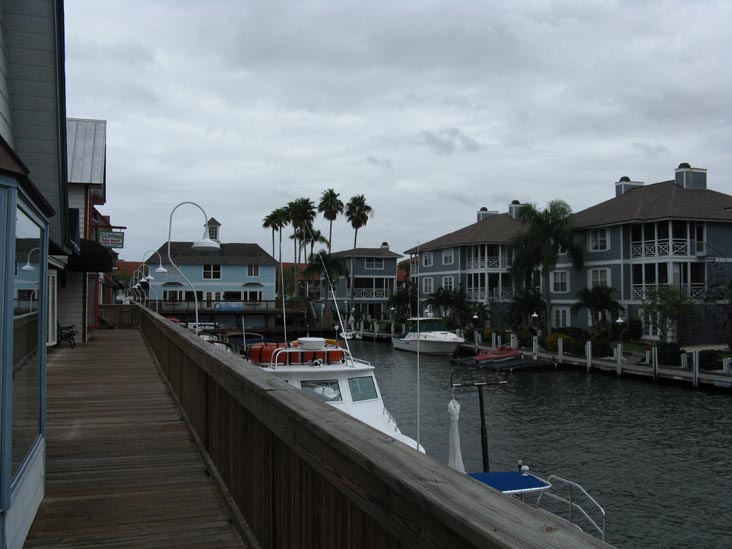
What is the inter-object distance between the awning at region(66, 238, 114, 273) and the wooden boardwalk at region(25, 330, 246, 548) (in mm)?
10900

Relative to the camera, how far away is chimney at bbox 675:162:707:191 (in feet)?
168

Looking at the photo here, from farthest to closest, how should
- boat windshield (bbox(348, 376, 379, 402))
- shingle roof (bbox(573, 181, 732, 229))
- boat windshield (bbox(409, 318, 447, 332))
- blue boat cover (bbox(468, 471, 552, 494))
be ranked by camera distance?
boat windshield (bbox(409, 318, 447, 332))
shingle roof (bbox(573, 181, 732, 229))
boat windshield (bbox(348, 376, 379, 402))
blue boat cover (bbox(468, 471, 552, 494))

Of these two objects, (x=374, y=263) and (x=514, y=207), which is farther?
(x=374, y=263)

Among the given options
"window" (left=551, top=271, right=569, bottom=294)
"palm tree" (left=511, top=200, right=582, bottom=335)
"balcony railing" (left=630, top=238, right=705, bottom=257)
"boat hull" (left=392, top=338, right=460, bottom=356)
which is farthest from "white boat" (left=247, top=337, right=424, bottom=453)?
"window" (left=551, top=271, right=569, bottom=294)

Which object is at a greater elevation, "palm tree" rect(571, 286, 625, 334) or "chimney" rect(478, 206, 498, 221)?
"chimney" rect(478, 206, 498, 221)

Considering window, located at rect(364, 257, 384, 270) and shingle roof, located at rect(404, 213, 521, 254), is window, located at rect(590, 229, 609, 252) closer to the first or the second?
shingle roof, located at rect(404, 213, 521, 254)

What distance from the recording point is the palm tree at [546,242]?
51219 millimetres

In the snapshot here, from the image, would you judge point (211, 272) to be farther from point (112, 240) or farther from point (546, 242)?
point (112, 240)

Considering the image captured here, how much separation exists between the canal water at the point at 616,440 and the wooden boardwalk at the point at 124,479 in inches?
398

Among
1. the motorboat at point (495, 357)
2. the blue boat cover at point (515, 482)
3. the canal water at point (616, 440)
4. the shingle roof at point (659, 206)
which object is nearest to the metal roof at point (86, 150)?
the canal water at point (616, 440)

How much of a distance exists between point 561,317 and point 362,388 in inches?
1578

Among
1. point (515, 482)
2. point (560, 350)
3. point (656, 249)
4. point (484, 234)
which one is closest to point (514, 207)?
point (484, 234)

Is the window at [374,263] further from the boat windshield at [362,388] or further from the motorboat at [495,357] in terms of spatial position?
the boat windshield at [362,388]

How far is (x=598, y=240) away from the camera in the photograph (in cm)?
5150
